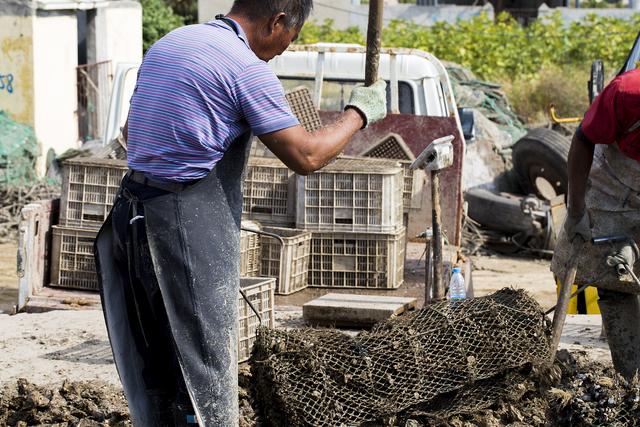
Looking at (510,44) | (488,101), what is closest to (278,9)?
(488,101)

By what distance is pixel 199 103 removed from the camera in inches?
136

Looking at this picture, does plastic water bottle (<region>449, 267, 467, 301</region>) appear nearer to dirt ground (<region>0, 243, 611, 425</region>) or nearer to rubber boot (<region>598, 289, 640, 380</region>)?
dirt ground (<region>0, 243, 611, 425</region>)

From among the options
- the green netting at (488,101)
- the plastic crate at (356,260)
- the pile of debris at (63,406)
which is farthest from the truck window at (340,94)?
the green netting at (488,101)

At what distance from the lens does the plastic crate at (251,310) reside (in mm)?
5621

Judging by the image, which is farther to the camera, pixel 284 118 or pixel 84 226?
pixel 84 226

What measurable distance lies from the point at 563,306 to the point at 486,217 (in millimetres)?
7594

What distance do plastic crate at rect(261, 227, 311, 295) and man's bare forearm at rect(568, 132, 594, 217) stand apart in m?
2.20

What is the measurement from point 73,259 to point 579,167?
364 cm

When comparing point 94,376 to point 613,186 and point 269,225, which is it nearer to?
point 269,225

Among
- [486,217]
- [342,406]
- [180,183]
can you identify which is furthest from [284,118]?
[486,217]

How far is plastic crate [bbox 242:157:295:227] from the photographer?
728 cm

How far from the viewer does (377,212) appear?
700 cm

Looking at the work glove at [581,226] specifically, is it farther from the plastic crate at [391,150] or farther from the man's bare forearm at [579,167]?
the plastic crate at [391,150]

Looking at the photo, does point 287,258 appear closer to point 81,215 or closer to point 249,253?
point 249,253
